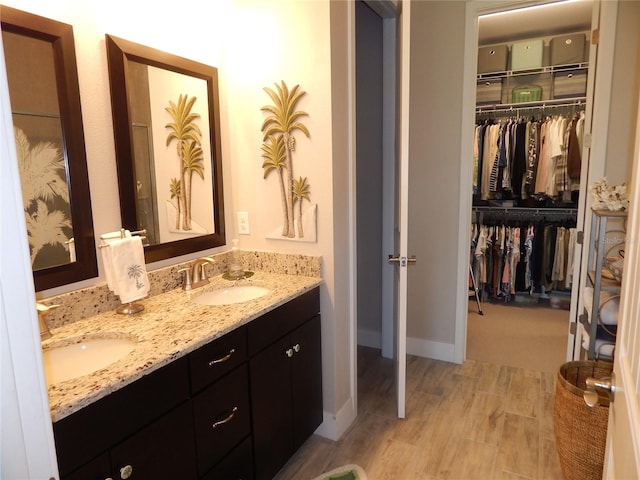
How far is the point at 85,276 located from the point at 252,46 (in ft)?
4.30

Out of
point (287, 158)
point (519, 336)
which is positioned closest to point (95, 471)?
point (287, 158)

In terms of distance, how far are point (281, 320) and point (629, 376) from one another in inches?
50.1

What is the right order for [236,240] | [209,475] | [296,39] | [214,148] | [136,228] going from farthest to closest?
1. [236,240]
2. [214,148]
3. [296,39]
4. [136,228]
5. [209,475]

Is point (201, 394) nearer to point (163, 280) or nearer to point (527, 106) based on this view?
point (163, 280)

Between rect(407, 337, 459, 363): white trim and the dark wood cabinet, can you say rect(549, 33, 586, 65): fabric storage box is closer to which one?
rect(407, 337, 459, 363): white trim

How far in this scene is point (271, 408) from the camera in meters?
1.77

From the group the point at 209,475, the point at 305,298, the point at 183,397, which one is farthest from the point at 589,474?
the point at 183,397

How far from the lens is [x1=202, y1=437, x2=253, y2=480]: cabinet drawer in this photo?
1484 mm

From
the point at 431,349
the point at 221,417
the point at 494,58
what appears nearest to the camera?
the point at 221,417

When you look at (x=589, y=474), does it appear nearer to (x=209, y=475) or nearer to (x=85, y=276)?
(x=209, y=475)

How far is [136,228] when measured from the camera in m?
1.73

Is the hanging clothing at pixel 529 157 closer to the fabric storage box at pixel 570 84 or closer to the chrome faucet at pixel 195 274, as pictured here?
the fabric storage box at pixel 570 84

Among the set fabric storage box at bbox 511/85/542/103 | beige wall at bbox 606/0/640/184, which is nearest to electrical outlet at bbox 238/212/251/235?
beige wall at bbox 606/0/640/184

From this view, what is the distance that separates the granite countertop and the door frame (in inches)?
56.3
